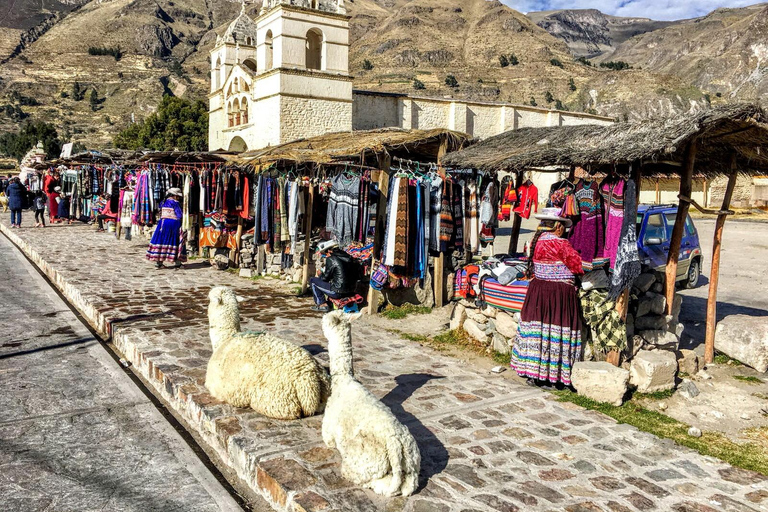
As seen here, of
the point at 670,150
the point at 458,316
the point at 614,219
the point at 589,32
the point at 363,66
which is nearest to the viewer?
the point at 670,150

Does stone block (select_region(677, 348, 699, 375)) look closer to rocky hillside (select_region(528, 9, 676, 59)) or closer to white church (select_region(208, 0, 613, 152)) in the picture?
white church (select_region(208, 0, 613, 152))

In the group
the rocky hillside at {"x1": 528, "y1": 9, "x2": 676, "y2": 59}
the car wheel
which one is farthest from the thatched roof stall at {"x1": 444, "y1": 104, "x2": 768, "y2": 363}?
the rocky hillside at {"x1": 528, "y1": 9, "x2": 676, "y2": 59}

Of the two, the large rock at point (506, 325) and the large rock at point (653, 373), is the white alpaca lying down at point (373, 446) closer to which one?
the large rock at point (653, 373)

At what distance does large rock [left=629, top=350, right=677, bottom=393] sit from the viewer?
546cm

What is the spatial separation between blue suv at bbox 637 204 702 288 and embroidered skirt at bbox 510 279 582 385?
15.1ft

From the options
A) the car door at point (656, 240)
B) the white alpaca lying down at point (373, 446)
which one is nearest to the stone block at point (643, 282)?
the car door at point (656, 240)

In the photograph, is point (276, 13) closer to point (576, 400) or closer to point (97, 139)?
point (576, 400)

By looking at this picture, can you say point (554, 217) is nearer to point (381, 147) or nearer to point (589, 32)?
point (381, 147)

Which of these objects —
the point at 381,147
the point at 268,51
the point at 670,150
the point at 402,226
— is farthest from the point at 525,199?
the point at 268,51

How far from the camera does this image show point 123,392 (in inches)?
212

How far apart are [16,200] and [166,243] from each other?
10.2 m

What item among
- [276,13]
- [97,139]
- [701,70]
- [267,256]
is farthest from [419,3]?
[267,256]

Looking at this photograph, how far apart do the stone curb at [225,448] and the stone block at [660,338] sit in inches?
165

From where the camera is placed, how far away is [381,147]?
323 inches
